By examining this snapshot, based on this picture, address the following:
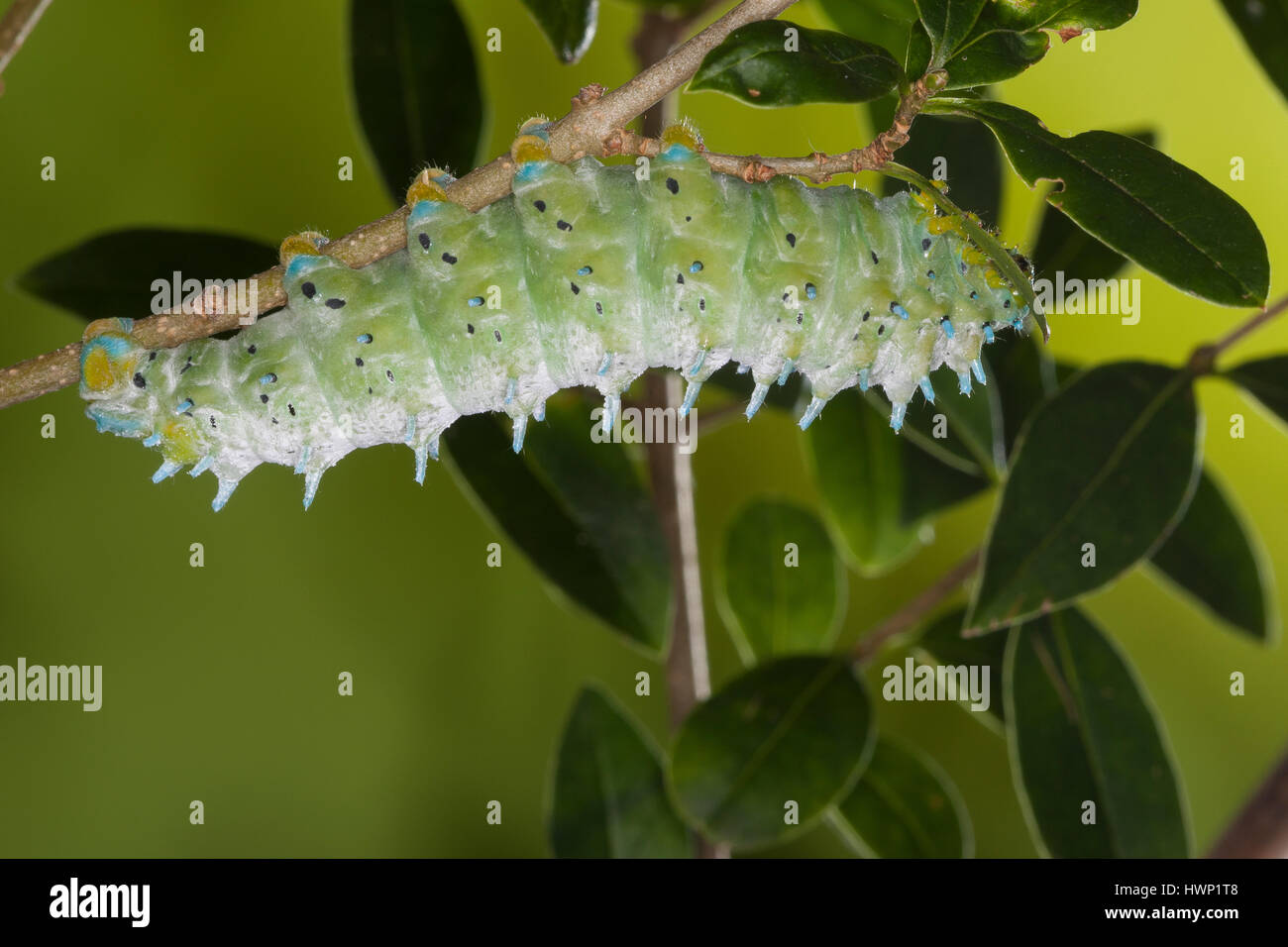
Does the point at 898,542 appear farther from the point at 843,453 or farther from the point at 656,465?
the point at 656,465

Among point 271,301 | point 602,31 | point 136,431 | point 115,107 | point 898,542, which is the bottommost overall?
point 898,542

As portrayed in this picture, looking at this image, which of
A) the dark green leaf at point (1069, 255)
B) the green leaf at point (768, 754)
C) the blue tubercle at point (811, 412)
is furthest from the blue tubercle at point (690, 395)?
the dark green leaf at point (1069, 255)

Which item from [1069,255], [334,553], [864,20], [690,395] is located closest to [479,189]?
[690,395]

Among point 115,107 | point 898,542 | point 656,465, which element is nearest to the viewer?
point 656,465

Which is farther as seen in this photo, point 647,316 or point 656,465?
point 656,465

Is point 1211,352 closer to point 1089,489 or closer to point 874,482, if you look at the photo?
point 1089,489

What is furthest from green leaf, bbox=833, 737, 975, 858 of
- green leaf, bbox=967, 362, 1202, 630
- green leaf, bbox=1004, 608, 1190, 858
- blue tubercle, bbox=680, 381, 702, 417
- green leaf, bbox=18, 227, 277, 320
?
green leaf, bbox=18, 227, 277, 320

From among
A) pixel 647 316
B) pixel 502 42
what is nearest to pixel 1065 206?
pixel 647 316
